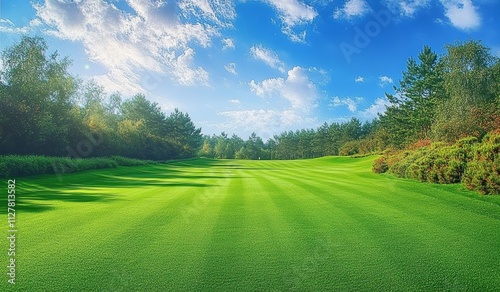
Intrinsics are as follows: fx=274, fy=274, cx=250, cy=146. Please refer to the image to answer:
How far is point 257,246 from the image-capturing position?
5418 mm

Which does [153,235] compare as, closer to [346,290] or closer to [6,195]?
[346,290]

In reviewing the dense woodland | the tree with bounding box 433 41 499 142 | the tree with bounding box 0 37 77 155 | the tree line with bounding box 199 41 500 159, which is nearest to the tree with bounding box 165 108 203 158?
the dense woodland

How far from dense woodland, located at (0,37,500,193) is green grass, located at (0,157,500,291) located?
15.4 feet

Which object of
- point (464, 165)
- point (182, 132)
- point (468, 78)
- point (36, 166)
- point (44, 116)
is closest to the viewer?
point (464, 165)

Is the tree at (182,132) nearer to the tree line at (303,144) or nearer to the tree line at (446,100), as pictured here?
the tree line at (303,144)

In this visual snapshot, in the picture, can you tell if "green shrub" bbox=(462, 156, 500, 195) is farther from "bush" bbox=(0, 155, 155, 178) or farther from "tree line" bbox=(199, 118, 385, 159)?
"tree line" bbox=(199, 118, 385, 159)

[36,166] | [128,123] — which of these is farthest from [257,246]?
[128,123]

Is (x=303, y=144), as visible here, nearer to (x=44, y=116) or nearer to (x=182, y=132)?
(x=182, y=132)

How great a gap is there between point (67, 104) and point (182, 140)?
50.7 m

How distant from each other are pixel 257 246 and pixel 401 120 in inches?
1991

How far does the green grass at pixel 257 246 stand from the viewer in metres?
4.05

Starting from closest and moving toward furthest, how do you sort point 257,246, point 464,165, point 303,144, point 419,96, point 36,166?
1. point 257,246
2. point 464,165
3. point 36,166
4. point 419,96
5. point 303,144

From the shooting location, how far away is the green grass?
4051 mm

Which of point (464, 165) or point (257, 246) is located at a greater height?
point (464, 165)
